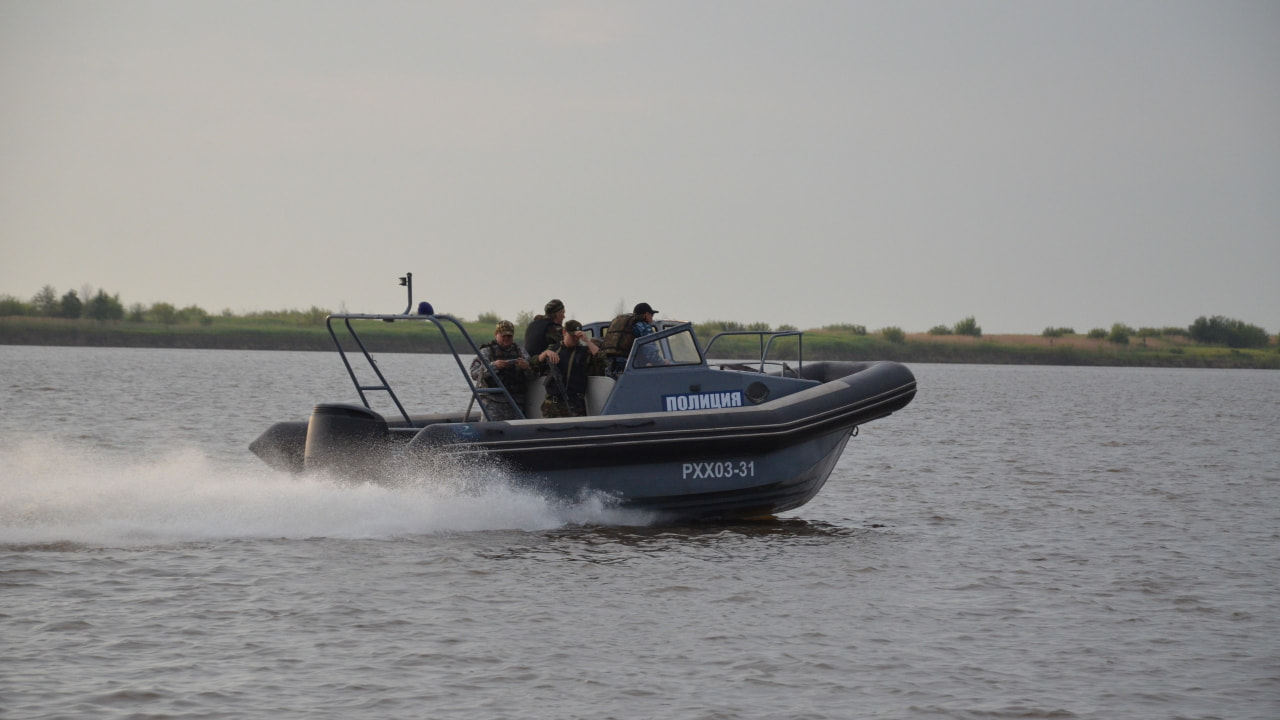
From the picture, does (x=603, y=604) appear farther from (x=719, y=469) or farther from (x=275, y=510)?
(x=275, y=510)

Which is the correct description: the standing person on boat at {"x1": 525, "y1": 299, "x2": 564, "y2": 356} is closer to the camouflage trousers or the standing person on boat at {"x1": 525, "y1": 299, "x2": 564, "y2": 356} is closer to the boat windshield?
the camouflage trousers

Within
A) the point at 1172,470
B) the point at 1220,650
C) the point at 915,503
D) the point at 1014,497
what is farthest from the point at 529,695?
the point at 1172,470

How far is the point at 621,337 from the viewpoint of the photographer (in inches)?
432

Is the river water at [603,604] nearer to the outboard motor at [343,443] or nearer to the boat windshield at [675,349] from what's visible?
the outboard motor at [343,443]

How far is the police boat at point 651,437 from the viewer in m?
9.95

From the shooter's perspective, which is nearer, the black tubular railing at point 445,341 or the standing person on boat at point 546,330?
the black tubular railing at point 445,341

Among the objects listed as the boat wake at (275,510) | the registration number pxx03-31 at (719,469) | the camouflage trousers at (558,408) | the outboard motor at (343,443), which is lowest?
the boat wake at (275,510)

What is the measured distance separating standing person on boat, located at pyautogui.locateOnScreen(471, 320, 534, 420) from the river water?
0.99 metres

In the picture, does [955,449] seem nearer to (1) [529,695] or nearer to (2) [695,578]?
(2) [695,578]

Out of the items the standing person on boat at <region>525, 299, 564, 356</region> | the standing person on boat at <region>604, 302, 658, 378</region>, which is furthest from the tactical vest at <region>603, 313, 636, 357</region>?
the standing person on boat at <region>525, 299, 564, 356</region>

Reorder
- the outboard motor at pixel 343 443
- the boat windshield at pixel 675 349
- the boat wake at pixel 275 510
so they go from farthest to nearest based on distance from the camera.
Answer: the boat windshield at pixel 675 349, the outboard motor at pixel 343 443, the boat wake at pixel 275 510

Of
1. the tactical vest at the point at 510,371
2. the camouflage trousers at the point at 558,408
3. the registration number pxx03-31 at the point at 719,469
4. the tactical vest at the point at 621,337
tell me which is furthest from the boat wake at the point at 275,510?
the tactical vest at the point at 621,337

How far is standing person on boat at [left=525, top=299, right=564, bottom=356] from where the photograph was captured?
11.0 metres

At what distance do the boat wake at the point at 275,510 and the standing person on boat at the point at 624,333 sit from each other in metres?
1.34
